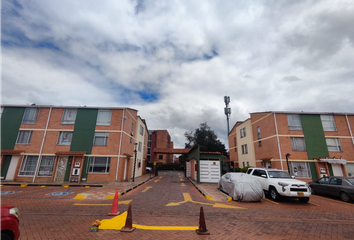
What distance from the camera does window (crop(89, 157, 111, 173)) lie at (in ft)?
55.6

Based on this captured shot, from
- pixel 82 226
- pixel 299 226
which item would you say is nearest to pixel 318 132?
pixel 299 226

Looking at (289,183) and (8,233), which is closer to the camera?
(8,233)

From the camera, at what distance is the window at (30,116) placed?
1836 centimetres

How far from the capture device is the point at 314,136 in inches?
741

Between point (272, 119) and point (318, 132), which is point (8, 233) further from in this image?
point (318, 132)

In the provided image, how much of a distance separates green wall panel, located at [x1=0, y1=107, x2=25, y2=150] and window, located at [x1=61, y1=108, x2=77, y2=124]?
4696 millimetres

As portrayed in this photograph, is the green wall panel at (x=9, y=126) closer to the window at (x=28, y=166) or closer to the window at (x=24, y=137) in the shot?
the window at (x=24, y=137)

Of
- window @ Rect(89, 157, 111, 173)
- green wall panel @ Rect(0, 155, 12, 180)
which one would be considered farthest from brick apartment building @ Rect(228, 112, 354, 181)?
green wall panel @ Rect(0, 155, 12, 180)

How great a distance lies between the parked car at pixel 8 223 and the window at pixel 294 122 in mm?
22617

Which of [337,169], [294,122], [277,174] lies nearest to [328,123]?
[294,122]

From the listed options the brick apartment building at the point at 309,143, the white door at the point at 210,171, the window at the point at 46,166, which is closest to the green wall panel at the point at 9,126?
the window at the point at 46,166

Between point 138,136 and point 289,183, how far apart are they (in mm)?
19475

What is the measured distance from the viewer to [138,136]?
968 inches

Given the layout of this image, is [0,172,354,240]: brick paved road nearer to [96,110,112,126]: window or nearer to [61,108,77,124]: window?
[96,110,112,126]: window
